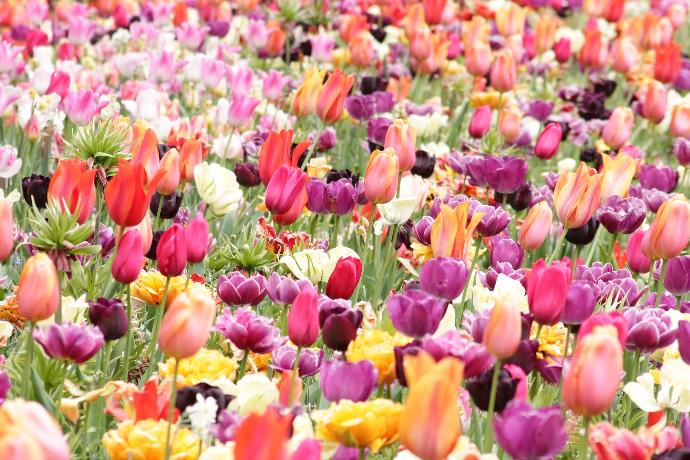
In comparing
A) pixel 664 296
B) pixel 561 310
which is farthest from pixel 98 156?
pixel 664 296

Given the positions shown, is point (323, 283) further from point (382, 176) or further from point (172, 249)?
point (172, 249)

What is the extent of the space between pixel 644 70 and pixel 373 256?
3.88m

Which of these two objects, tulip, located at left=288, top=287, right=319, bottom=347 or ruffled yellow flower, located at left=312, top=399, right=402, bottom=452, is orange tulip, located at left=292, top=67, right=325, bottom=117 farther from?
ruffled yellow flower, located at left=312, top=399, right=402, bottom=452

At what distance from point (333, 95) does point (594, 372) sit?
7.02 ft

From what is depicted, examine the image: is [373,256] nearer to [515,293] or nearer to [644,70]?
[515,293]

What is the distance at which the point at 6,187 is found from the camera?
3539 mm

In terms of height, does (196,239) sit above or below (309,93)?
above

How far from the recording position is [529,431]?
163 centimetres

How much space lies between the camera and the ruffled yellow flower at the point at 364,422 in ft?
5.37

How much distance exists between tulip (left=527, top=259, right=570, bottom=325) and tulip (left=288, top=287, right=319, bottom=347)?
41 cm

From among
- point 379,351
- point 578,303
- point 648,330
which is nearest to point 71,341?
point 379,351

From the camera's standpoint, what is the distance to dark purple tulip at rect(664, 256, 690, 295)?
2.69 m

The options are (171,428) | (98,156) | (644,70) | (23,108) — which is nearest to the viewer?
(171,428)

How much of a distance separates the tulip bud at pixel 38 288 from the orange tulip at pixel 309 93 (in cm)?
193
